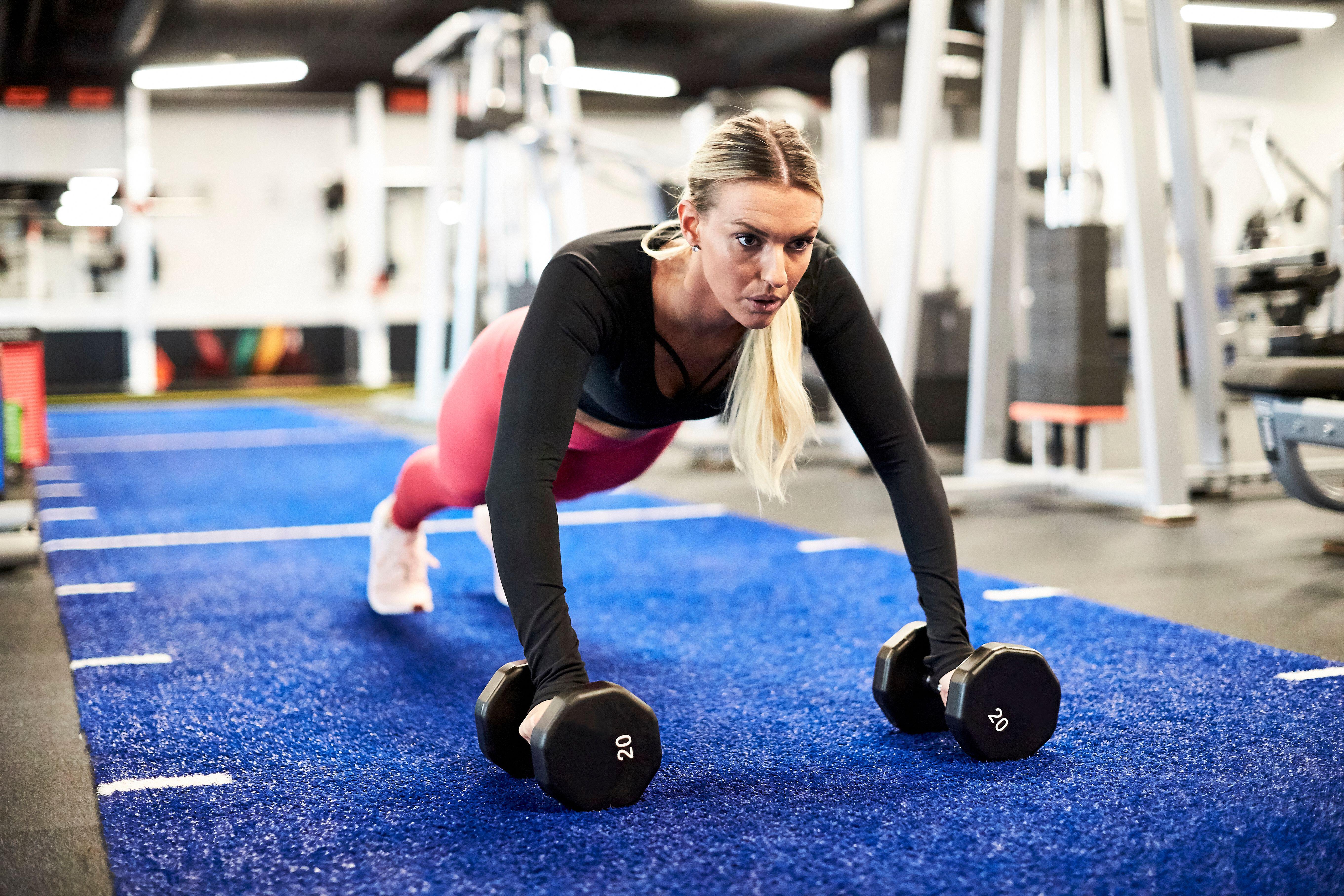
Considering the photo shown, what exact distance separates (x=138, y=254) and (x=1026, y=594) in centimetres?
1120

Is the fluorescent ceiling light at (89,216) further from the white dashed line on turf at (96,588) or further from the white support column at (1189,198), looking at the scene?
the white support column at (1189,198)

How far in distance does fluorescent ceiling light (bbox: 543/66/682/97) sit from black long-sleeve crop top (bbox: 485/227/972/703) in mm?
9666

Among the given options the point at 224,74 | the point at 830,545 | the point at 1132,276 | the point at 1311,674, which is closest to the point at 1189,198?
the point at 1132,276

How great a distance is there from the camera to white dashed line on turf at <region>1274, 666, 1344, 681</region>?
187 cm

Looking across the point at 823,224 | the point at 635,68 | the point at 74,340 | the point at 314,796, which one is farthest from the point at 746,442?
the point at 74,340

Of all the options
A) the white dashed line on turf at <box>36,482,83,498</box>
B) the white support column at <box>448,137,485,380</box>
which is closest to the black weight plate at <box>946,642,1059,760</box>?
the white dashed line on turf at <box>36,482,83,498</box>

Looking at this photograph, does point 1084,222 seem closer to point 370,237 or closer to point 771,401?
point 771,401

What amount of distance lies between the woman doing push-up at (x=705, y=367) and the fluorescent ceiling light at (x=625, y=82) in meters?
9.65

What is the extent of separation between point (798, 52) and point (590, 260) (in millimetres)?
11107

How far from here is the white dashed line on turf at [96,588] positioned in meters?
2.64

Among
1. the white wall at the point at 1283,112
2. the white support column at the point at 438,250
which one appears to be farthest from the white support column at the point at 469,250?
the white wall at the point at 1283,112

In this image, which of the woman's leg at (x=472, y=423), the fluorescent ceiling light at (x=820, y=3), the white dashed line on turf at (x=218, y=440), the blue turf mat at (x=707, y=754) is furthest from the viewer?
the fluorescent ceiling light at (x=820, y=3)

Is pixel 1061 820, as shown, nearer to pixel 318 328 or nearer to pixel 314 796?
pixel 314 796

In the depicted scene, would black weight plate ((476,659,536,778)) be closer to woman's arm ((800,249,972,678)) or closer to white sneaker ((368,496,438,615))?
woman's arm ((800,249,972,678))
